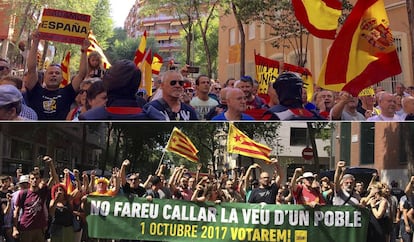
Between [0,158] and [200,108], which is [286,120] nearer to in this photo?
[0,158]

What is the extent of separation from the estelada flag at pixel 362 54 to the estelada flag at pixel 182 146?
2.62m

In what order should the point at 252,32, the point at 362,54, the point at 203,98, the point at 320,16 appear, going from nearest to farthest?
the point at 362,54 → the point at 320,16 → the point at 203,98 → the point at 252,32

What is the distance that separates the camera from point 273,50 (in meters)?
29.5

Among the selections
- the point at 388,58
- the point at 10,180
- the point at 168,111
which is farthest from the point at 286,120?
the point at 388,58

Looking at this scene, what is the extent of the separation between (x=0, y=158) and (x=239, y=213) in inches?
65.0

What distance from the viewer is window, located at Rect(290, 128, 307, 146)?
12.0 ft

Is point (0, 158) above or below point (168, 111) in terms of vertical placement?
below

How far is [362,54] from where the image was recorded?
598 centimetres

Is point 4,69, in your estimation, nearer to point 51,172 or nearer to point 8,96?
point 8,96

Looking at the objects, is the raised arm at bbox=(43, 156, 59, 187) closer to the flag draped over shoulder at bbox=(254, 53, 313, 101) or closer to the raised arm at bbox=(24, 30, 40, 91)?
the raised arm at bbox=(24, 30, 40, 91)

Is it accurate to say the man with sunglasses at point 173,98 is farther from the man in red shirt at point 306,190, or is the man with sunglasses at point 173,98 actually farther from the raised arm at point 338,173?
the raised arm at point 338,173

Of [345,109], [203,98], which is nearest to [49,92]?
[203,98]

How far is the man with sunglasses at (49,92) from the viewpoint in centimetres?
562

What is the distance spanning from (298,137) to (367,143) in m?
0.42
